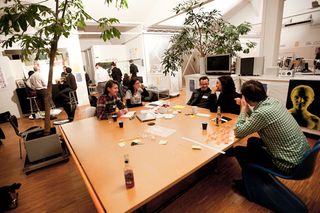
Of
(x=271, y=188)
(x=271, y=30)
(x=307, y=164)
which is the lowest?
(x=271, y=188)

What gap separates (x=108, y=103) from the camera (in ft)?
8.84

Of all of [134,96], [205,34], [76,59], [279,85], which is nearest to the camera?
[279,85]

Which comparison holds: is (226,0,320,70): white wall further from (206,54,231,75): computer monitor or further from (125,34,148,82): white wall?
(125,34,148,82): white wall

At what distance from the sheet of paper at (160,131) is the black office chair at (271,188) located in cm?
81

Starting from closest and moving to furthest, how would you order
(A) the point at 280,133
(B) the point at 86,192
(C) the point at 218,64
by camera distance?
(A) the point at 280,133
(B) the point at 86,192
(C) the point at 218,64

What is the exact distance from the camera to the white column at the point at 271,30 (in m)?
3.46

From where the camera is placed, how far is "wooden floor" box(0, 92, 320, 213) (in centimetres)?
177

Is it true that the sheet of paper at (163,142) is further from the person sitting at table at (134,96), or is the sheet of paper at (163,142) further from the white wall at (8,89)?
the white wall at (8,89)

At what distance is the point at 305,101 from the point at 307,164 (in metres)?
2.13

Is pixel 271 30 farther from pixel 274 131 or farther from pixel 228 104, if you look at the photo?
pixel 274 131

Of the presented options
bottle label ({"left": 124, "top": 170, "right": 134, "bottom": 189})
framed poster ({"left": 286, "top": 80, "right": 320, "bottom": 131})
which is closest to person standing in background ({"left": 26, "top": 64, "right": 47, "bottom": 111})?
bottle label ({"left": 124, "top": 170, "right": 134, "bottom": 189})

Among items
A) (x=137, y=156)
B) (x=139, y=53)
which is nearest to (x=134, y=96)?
(x=137, y=156)

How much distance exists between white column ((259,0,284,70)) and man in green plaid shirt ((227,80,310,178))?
2.44m


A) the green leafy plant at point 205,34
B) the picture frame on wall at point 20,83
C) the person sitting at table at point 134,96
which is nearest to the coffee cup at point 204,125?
the person sitting at table at point 134,96
